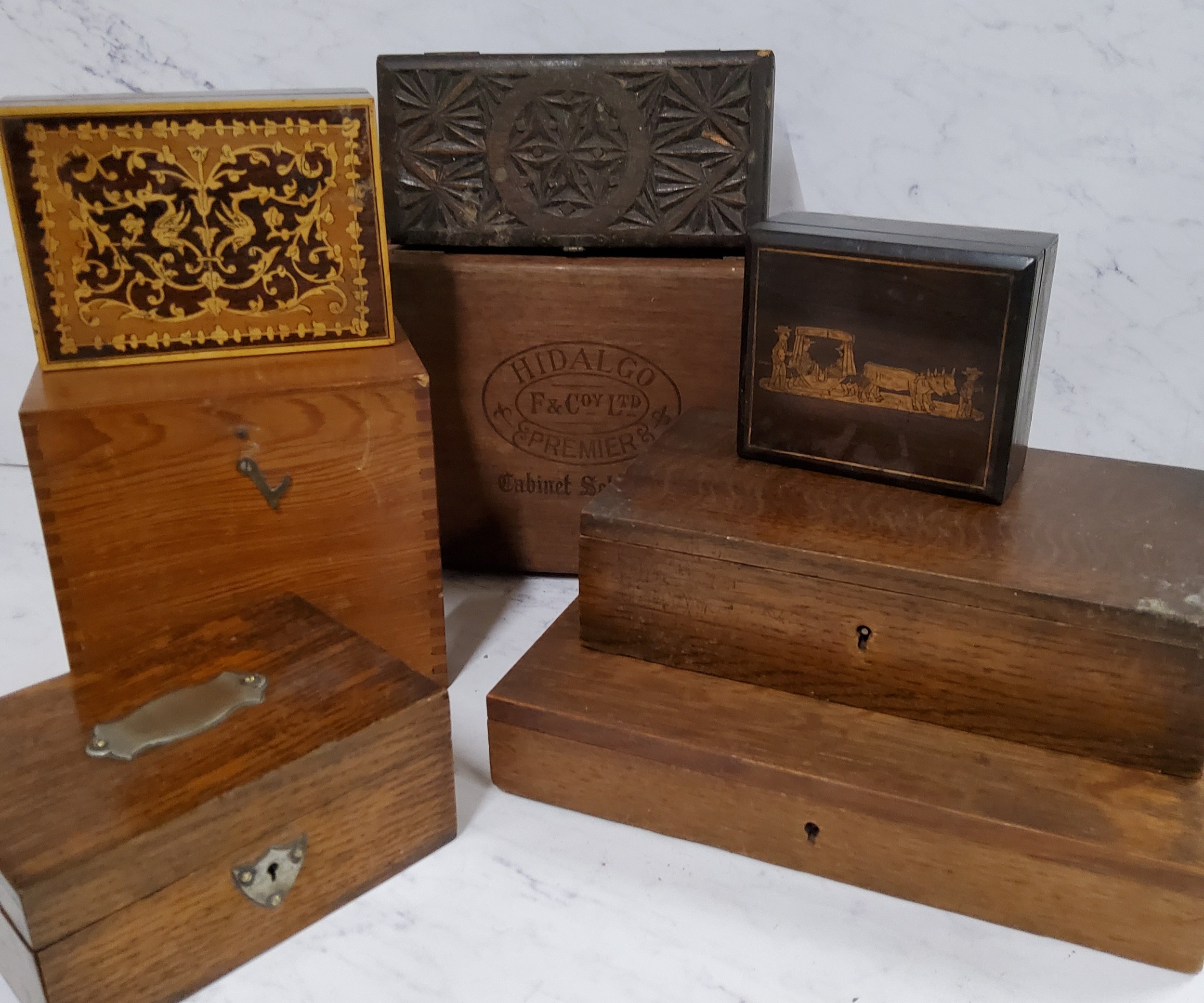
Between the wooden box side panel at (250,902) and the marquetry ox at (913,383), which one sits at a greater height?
the marquetry ox at (913,383)

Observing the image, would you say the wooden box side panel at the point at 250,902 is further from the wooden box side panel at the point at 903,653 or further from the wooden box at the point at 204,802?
the wooden box side panel at the point at 903,653

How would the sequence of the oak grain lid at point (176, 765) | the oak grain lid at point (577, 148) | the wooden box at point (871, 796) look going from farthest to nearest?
1. the oak grain lid at point (577, 148)
2. the wooden box at point (871, 796)
3. the oak grain lid at point (176, 765)

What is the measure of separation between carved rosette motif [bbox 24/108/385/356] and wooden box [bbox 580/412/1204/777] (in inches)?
14.3

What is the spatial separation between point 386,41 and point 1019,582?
40.7 inches

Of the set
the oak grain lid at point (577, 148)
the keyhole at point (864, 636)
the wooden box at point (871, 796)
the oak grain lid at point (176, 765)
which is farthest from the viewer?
the oak grain lid at point (577, 148)

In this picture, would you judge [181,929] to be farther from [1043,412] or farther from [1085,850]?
[1043,412]

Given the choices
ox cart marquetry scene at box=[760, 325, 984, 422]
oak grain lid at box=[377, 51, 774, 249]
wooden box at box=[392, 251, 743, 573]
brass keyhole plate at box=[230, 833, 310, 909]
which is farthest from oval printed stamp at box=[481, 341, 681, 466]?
brass keyhole plate at box=[230, 833, 310, 909]

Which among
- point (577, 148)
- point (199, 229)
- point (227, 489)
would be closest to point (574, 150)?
point (577, 148)

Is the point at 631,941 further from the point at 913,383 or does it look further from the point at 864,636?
the point at 913,383

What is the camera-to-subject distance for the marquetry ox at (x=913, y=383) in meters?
1.03

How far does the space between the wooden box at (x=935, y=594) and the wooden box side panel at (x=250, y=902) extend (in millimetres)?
240

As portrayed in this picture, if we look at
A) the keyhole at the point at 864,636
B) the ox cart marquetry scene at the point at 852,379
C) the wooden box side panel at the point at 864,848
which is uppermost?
the ox cart marquetry scene at the point at 852,379

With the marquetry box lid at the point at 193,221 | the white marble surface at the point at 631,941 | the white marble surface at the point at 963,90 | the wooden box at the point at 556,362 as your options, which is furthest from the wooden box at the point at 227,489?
the white marble surface at the point at 963,90

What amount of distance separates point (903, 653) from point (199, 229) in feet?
2.45
